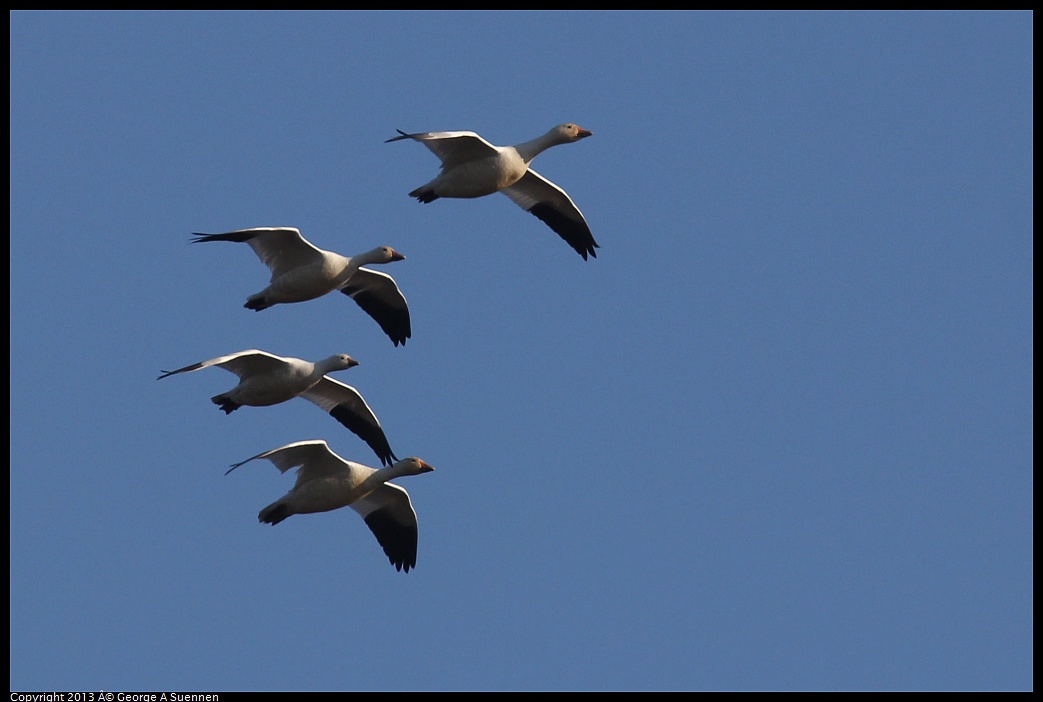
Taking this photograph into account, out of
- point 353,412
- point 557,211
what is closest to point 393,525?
point 353,412

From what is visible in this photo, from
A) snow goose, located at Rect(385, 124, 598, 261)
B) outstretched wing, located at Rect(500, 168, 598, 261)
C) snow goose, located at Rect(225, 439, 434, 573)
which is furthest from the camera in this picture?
outstretched wing, located at Rect(500, 168, 598, 261)

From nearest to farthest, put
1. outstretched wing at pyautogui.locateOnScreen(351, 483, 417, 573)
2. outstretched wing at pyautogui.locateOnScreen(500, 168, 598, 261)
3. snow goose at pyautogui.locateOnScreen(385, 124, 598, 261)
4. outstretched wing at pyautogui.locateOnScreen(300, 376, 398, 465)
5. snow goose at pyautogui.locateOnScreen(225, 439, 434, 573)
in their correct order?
1. snow goose at pyautogui.locateOnScreen(225, 439, 434, 573)
2. snow goose at pyautogui.locateOnScreen(385, 124, 598, 261)
3. outstretched wing at pyautogui.locateOnScreen(351, 483, 417, 573)
4. outstretched wing at pyautogui.locateOnScreen(300, 376, 398, 465)
5. outstretched wing at pyautogui.locateOnScreen(500, 168, 598, 261)

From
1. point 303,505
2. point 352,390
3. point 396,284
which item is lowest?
point 303,505

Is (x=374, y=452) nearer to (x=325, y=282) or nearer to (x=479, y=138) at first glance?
(x=325, y=282)

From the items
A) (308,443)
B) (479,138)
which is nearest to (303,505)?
(308,443)

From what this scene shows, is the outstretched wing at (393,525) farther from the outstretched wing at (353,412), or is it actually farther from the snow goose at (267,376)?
the snow goose at (267,376)

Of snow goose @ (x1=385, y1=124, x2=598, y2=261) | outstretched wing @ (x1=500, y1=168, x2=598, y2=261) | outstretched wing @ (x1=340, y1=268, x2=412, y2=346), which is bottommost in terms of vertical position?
outstretched wing @ (x1=340, y1=268, x2=412, y2=346)

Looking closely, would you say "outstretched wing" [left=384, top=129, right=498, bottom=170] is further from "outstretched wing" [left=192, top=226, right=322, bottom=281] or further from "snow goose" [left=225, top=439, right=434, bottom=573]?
"snow goose" [left=225, top=439, right=434, bottom=573]

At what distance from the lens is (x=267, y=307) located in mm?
21609

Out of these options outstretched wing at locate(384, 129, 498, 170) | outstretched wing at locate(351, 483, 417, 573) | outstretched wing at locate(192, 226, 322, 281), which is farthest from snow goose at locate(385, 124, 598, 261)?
outstretched wing at locate(351, 483, 417, 573)

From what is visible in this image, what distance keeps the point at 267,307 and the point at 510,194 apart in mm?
3650

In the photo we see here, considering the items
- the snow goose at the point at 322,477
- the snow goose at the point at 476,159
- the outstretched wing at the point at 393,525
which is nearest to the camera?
the snow goose at the point at 322,477

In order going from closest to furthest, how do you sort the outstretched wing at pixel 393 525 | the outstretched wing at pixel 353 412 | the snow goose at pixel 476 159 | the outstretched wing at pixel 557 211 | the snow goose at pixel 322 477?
1. the snow goose at pixel 322 477
2. the snow goose at pixel 476 159
3. the outstretched wing at pixel 393 525
4. the outstretched wing at pixel 353 412
5. the outstretched wing at pixel 557 211

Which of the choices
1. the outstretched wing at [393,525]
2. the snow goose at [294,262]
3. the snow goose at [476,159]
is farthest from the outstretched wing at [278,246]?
the outstretched wing at [393,525]
